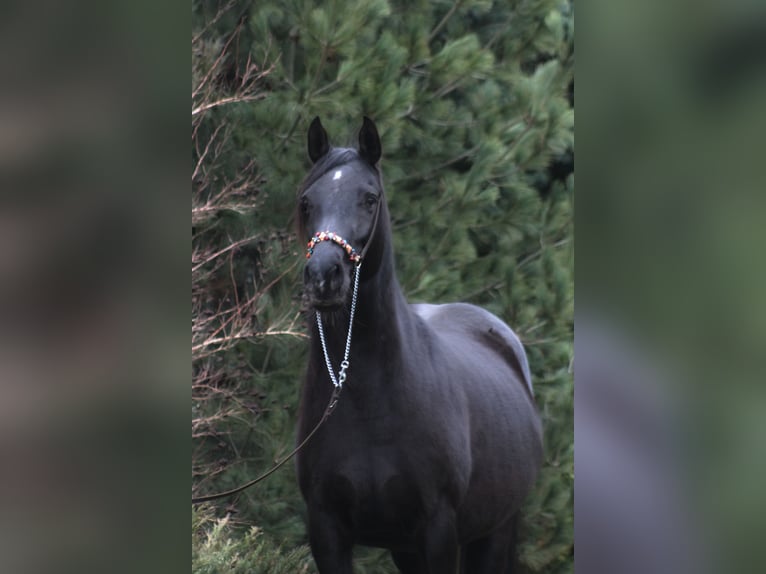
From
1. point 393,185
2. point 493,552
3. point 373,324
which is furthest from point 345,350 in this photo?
point 393,185

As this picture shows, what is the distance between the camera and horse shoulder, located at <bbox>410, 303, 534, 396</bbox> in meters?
4.55

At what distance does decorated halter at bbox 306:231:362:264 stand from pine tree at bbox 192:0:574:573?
2.03 m

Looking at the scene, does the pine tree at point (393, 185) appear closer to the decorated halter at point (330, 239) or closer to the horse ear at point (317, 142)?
the horse ear at point (317, 142)

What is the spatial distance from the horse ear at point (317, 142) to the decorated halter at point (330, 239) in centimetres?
55

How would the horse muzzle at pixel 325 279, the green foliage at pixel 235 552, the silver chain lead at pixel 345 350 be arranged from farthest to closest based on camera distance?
the green foliage at pixel 235 552, the silver chain lead at pixel 345 350, the horse muzzle at pixel 325 279

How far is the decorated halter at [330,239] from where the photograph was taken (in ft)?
9.29

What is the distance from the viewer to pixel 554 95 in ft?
20.5

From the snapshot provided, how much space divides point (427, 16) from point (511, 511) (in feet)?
10.5

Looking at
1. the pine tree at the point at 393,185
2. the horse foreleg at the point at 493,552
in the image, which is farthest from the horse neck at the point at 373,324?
the pine tree at the point at 393,185
